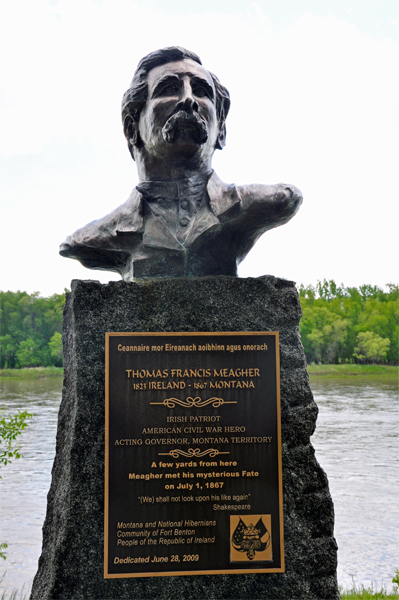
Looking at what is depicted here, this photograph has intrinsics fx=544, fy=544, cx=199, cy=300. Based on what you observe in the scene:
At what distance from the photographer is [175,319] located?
3.15 metres

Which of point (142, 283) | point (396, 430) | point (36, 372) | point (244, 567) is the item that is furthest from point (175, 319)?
point (36, 372)

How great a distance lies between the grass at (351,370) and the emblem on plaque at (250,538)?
28.3 meters

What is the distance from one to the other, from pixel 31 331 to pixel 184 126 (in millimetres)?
30942

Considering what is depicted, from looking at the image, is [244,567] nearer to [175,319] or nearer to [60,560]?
[60,560]

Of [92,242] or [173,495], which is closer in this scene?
[173,495]

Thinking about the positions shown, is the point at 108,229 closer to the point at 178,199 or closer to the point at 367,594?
the point at 178,199

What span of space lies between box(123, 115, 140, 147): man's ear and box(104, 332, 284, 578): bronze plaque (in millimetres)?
1641

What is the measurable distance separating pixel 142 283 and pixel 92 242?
0.83 m

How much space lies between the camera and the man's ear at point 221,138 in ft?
13.3

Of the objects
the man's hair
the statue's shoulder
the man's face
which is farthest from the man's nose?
the statue's shoulder

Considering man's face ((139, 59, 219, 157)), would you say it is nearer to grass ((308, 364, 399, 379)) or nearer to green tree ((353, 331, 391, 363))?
grass ((308, 364, 399, 379))

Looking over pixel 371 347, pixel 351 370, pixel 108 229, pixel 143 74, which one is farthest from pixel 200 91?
pixel 371 347

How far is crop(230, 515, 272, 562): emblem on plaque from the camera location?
2949 mm

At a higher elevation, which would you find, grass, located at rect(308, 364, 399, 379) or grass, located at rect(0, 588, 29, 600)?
grass, located at rect(308, 364, 399, 379)
